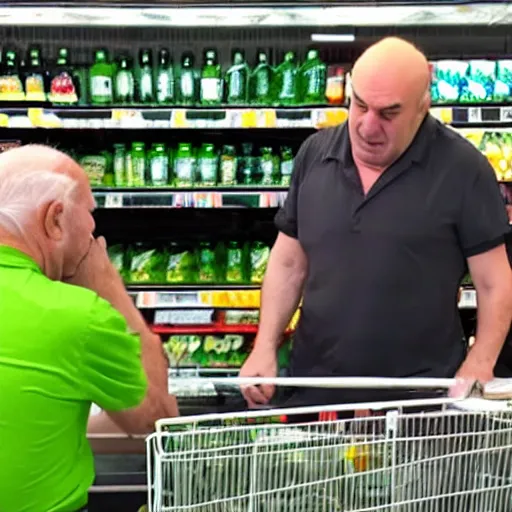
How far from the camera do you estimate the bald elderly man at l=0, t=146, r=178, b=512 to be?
1127 mm

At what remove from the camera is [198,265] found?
147 inches

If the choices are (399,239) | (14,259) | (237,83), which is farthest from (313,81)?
(14,259)

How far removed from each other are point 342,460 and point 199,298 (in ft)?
7.95

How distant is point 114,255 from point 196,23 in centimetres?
120

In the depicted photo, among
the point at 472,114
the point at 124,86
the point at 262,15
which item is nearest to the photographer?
the point at 262,15

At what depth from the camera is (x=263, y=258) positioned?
12.1 feet

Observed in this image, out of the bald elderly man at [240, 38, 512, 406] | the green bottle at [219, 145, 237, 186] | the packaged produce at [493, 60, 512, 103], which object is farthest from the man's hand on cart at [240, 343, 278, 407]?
the packaged produce at [493, 60, 512, 103]

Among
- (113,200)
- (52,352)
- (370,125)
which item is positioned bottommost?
(52,352)

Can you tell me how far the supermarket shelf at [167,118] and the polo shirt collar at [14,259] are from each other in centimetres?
228

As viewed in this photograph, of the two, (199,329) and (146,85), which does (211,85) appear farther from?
(199,329)

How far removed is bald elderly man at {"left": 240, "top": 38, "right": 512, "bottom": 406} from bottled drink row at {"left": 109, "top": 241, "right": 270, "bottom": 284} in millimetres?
1704

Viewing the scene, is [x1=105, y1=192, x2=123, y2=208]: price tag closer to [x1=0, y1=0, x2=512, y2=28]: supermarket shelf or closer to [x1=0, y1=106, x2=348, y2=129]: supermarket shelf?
[x1=0, y1=106, x2=348, y2=129]: supermarket shelf

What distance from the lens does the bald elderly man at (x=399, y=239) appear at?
6.07ft

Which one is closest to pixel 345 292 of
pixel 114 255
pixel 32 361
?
pixel 32 361
